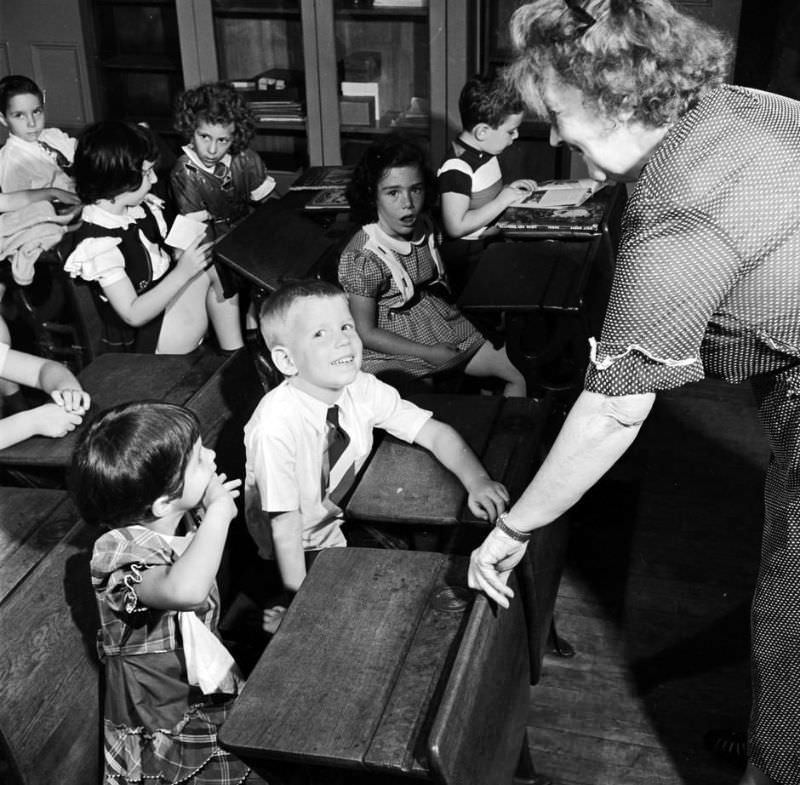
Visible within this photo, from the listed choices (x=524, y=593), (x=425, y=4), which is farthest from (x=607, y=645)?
(x=425, y=4)

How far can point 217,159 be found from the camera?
13.6ft

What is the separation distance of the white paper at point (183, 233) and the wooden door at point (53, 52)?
2647 millimetres

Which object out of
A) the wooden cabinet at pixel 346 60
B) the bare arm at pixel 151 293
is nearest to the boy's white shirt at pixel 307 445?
the bare arm at pixel 151 293

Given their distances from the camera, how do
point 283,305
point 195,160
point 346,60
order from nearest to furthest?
1. point 283,305
2. point 195,160
3. point 346,60

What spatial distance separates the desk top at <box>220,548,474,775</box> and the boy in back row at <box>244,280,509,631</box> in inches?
10.3

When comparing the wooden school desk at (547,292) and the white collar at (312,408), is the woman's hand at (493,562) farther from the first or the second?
the wooden school desk at (547,292)

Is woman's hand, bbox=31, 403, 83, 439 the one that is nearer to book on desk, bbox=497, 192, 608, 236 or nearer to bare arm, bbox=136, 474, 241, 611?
bare arm, bbox=136, 474, 241, 611

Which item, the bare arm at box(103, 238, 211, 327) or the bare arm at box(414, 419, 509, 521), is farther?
the bare arm at box(103, 238, 211, 327)

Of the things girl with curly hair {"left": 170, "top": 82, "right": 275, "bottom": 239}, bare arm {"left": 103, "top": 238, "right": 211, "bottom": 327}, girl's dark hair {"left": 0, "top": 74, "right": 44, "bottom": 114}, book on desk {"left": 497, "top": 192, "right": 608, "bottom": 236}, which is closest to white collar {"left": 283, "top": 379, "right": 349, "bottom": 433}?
bare arm {"left": 103, "top": 238, "right": 211, "bottom": 327}

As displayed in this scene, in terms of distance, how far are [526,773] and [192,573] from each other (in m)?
0.95

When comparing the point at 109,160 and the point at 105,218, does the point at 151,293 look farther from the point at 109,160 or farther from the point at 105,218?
the point at 109,160

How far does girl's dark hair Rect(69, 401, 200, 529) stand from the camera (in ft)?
5.77

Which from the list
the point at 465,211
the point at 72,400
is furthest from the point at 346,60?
the point at 72,400

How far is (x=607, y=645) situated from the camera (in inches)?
105
